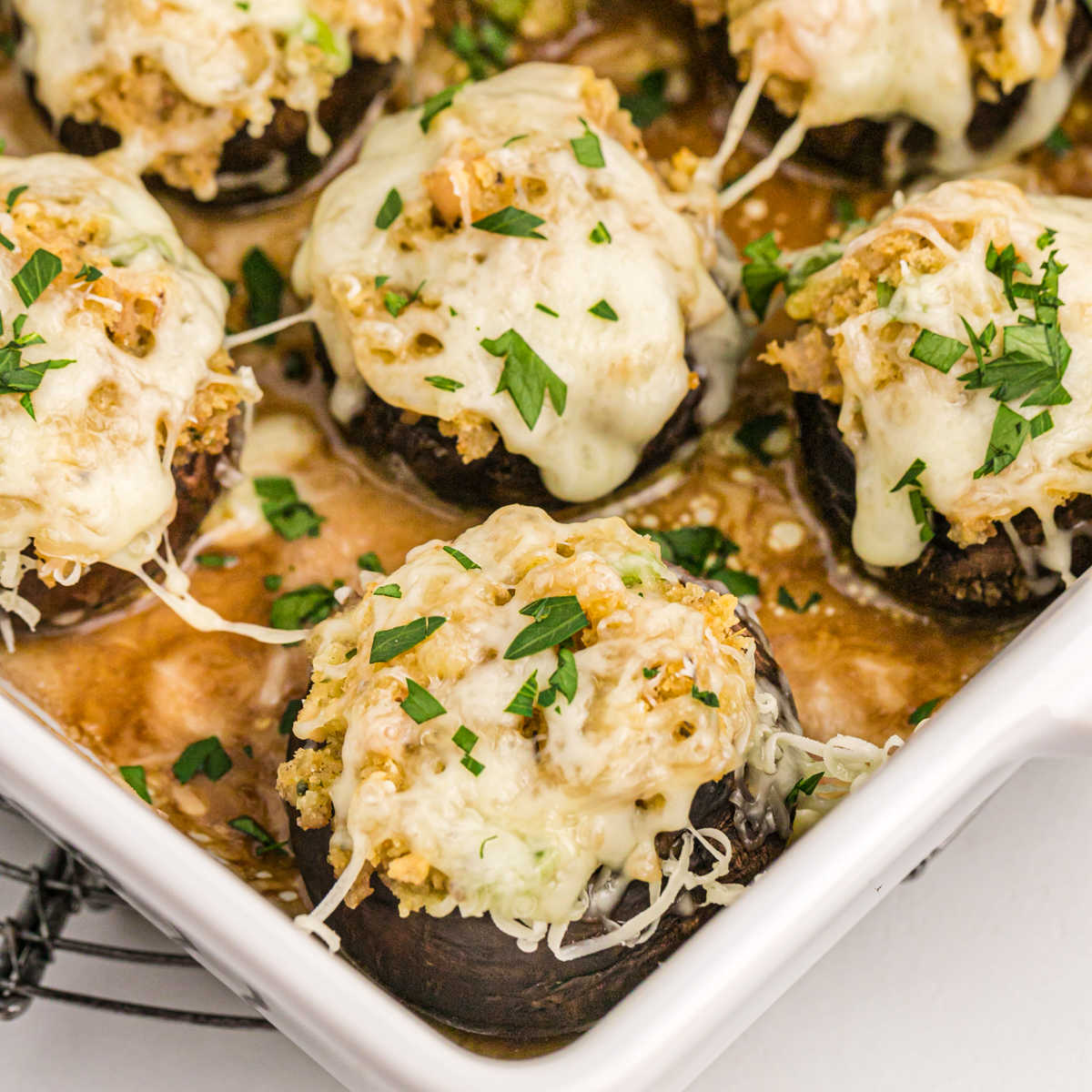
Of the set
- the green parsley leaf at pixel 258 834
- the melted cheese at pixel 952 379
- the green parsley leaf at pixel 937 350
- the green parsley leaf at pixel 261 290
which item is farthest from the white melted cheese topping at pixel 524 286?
the green parsley leaf at pixel 258 834

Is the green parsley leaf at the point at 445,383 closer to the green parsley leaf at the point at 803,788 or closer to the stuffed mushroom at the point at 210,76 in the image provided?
the stuffed mushroom at the point at 210,76

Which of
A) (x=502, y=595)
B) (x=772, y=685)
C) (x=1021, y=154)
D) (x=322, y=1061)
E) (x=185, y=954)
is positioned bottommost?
(x=185, y=954)

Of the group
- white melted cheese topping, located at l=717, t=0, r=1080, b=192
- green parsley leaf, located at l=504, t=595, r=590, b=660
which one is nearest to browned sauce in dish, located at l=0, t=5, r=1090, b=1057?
white melted cheese topping, located at l=717, t=0, r=1080, b=192

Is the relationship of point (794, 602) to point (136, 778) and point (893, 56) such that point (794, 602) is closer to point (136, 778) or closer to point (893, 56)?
point (893, 56)

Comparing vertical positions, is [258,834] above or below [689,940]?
below

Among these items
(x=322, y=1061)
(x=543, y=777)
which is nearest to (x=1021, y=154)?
(x=543, y=777)

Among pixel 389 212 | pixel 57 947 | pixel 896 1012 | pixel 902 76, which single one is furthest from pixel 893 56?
pixel 57 947

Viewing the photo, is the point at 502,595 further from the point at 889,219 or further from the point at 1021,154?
the point at 1021,154
